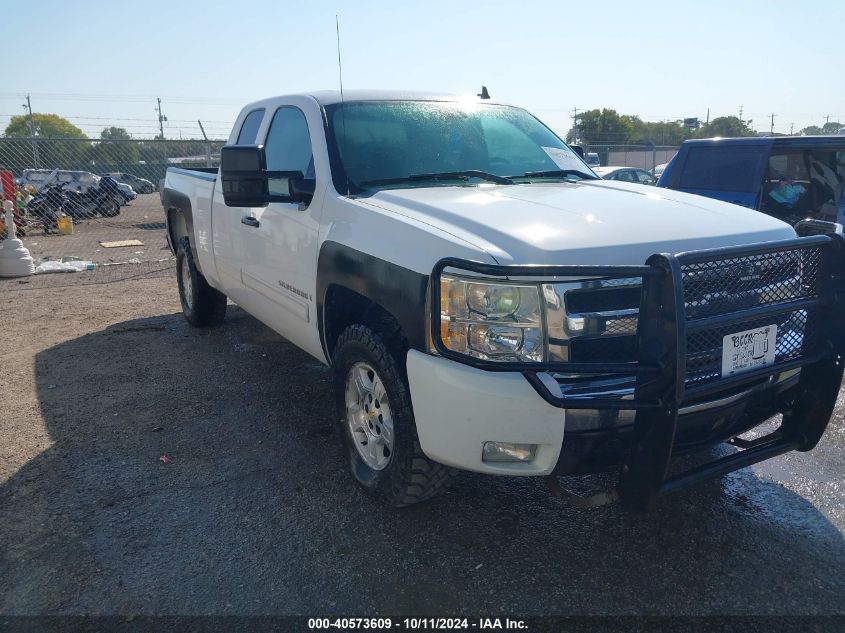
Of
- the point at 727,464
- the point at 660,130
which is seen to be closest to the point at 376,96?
the point at 727,464

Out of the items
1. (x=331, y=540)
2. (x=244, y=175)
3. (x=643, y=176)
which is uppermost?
(x=244, y=175)

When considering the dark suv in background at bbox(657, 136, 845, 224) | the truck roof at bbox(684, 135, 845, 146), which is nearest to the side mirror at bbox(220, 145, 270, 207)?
the dark suv in background at bbox(657, 136, 845, 224)

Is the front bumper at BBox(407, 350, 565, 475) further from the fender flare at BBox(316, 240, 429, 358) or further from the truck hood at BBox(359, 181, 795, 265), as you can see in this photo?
the truck hood at BBox(359, 181, 795, 265)

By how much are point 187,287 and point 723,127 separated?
51917 mm

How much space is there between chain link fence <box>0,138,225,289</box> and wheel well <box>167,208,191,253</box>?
3.42 metres

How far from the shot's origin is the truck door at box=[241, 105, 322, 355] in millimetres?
3762

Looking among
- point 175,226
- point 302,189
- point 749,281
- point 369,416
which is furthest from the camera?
point 175,226

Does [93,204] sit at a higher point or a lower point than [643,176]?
lower

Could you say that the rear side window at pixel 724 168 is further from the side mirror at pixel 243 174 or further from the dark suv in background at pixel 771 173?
the side mirror at pixel 243 174

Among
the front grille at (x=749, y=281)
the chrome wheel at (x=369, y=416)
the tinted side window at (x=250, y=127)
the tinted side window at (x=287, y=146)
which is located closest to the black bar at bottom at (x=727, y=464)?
the front grille at (x=749, y=281)

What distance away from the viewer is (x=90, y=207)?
19.7m

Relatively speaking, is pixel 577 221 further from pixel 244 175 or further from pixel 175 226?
pixel 175 226

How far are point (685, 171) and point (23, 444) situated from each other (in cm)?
663

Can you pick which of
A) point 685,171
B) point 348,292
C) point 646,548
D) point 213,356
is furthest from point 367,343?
point 685,171
